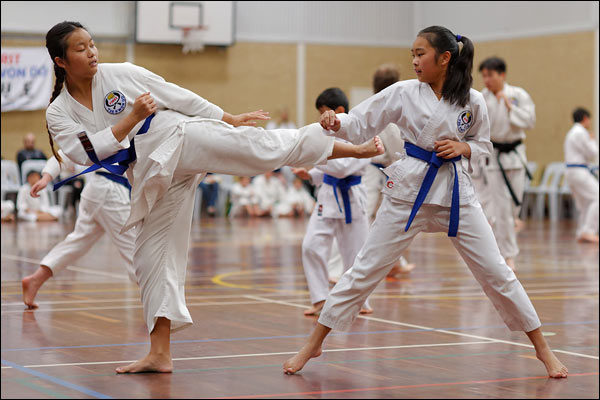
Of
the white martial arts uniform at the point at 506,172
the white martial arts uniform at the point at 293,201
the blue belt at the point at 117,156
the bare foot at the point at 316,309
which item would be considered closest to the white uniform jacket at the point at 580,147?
the white martial arts uniform at the point at 506,172

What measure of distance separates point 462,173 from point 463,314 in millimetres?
2398

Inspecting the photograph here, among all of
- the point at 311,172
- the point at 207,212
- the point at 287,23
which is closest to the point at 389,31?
the point at 287,23

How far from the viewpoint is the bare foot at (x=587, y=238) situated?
528 inches

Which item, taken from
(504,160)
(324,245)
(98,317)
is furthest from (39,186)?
(504,160)

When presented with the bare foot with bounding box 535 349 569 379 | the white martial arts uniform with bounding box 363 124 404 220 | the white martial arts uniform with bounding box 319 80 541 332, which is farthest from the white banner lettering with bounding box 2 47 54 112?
the bare foot with bounding box 535 349 569 379

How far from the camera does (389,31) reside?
880 inches

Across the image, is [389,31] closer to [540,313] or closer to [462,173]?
[540,313]

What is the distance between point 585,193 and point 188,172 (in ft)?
36.3

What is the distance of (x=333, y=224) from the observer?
21.8ft

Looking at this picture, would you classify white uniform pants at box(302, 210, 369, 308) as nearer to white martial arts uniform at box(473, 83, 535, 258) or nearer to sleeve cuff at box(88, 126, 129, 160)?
sleeve cuff at box(88, 126, 129, 160)

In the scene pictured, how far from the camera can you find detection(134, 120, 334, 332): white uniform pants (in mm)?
4285

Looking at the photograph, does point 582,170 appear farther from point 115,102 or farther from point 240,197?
point 115,102

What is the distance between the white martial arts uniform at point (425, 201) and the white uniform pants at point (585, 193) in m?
9.77

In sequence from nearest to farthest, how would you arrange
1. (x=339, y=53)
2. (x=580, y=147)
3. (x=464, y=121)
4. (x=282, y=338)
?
(x=464, y=121)
(x=282, y=338)
(x=580, y=147)
(x=339, y=53)
